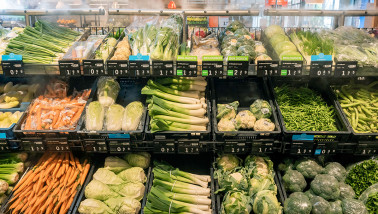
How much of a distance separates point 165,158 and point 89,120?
84 cm

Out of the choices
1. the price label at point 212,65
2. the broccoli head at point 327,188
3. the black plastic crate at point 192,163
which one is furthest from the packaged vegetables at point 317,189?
the price label at point 212,65

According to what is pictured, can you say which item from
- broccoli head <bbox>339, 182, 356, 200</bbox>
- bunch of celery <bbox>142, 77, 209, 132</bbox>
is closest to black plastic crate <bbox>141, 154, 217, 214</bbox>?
bunch of celery <bbox>142, 77, 209, 132</bbox>

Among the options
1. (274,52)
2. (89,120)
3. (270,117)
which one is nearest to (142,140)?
(89,120)

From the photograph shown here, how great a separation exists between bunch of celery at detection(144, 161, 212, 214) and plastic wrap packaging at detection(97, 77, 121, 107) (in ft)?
2.25

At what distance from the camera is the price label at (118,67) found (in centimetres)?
246

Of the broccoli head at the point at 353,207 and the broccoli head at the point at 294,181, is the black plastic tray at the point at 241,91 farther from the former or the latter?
the broccoli head at the point at 353,207

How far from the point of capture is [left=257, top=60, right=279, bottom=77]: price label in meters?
2.45

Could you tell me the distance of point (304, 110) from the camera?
279 centimetres

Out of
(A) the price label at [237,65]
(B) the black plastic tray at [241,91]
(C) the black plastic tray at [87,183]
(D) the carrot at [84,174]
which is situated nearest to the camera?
(A) the price label at [237,65]

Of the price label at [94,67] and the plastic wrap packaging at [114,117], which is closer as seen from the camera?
the price label at [94,67]

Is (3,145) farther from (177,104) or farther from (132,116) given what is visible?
(177,104)

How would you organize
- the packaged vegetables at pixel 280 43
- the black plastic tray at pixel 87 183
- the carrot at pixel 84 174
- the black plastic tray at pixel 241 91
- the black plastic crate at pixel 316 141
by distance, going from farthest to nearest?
1. the black plastic tray at pixel 241 91
2. the carrot at pixel 84 174
3. the packaged vegetables at pixel 280 43
4. the black plastic tray at pixel 87 183
5. the black plastic crate at pixel 316 141

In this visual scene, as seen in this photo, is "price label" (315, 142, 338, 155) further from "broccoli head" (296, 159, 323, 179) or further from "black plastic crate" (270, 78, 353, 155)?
"broccoli head" (296, 159, 323, 179)

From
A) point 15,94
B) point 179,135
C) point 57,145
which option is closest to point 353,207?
point 179,135
